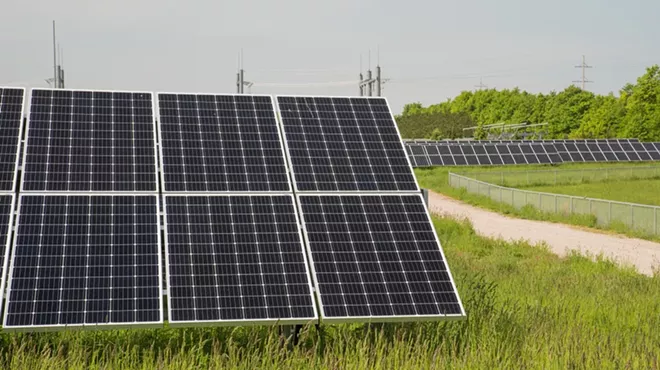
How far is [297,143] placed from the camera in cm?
1268

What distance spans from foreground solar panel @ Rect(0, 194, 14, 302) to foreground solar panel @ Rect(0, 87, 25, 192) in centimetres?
25

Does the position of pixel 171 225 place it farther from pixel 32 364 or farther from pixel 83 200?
pixel 32 364

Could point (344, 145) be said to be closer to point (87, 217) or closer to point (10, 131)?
point (87, 217)

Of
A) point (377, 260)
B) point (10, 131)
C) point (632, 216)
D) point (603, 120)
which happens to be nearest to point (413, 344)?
point (377, 260)

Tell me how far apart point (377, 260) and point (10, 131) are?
5516 mm

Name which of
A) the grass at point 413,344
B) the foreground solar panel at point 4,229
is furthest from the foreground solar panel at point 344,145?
the foreground solar panel at point 4,229

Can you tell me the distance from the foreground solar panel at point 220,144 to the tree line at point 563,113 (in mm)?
90762

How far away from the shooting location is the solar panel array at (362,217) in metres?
10.3

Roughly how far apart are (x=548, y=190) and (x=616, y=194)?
4590 millimetres

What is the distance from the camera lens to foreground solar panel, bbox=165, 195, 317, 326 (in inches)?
386

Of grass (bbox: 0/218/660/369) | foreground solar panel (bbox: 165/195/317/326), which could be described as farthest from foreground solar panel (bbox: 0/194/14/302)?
foreground solar panel (bbox: 165/195/317/326)

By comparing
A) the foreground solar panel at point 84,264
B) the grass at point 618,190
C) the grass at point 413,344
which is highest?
the grass at point 618,190

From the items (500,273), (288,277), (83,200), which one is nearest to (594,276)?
(500,273)

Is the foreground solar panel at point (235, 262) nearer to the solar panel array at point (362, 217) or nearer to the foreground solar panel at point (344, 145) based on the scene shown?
the solar panel array at point (362, 217)
